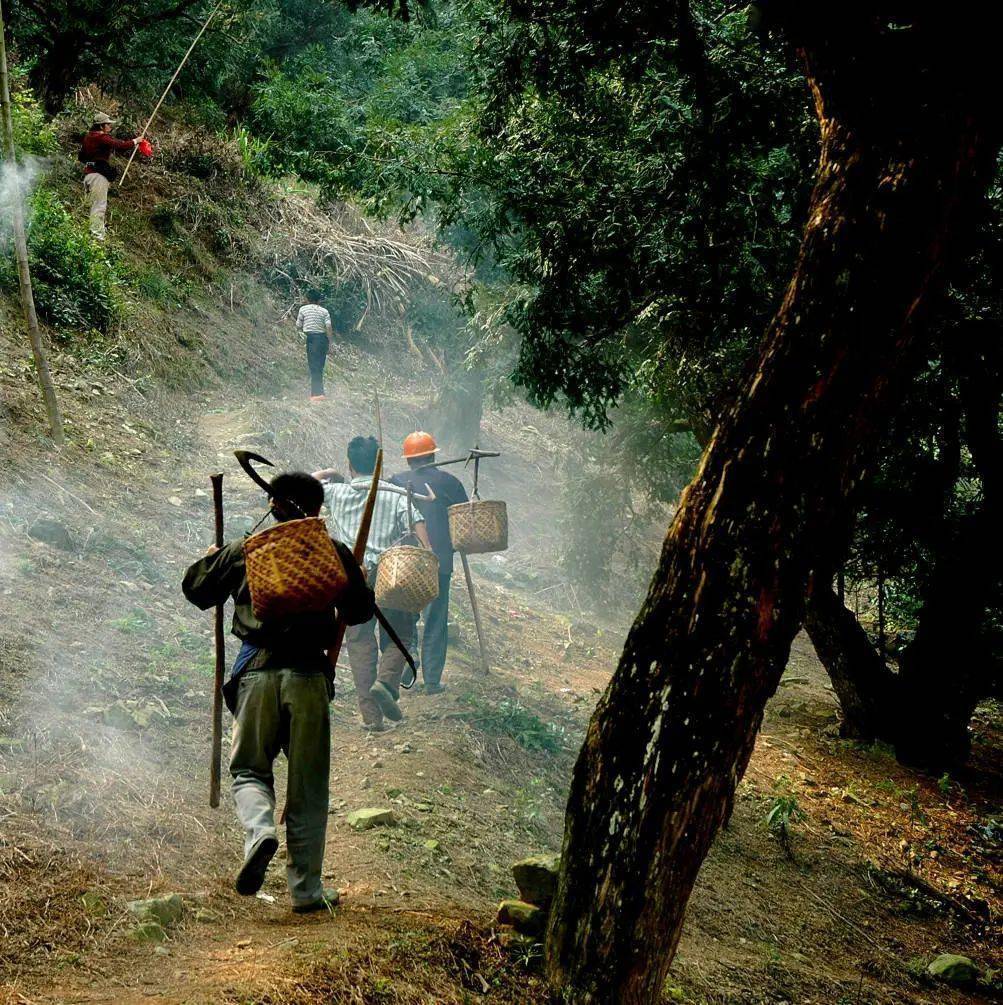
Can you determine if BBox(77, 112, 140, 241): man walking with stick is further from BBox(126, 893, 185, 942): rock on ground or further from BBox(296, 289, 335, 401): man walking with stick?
BBox(126, 893, 185, 942): rock on ground

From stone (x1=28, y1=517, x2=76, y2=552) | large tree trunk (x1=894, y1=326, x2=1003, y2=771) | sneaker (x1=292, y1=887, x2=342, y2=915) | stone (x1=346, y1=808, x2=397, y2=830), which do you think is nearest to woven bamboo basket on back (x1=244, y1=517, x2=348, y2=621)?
sneaker (x1=292, y1=887, x2=342, y2=915)

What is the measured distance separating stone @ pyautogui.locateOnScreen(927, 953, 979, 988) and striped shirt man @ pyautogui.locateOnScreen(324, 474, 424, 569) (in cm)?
502

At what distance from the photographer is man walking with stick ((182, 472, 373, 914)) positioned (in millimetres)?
3863

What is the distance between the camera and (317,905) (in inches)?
154

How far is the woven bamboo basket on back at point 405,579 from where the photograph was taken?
7.27 meters

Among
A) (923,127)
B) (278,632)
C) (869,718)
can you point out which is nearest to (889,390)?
(923,127)

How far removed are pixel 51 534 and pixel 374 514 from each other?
123 inches

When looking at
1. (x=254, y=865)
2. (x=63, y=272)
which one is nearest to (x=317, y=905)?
(x=254, y=865)

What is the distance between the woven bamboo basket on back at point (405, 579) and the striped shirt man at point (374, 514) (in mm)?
410

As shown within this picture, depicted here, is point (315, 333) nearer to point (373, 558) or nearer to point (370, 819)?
point (373, 558)

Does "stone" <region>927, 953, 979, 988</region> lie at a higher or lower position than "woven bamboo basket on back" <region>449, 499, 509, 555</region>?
lower

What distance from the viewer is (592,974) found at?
3.23 metres

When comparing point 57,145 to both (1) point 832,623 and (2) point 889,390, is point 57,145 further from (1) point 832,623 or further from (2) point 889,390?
(2) point 889,390

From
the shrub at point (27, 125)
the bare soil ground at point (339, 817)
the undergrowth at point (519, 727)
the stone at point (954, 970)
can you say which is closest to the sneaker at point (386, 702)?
the bare soil ground at point (339, 817)
